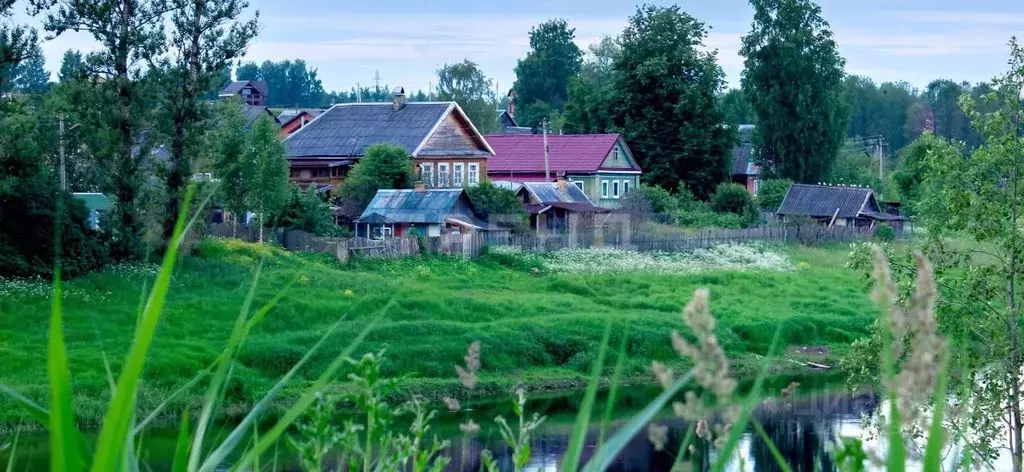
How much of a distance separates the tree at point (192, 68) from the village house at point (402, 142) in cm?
1305

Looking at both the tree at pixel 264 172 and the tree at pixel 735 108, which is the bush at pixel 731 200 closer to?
the tree at pixel 735 108

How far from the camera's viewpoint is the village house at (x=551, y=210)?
119ft

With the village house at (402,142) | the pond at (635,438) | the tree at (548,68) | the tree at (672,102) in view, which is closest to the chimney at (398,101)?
the village house at (402,142)

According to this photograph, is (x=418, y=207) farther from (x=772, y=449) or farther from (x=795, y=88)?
(x=772, y=449)

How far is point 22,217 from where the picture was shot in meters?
20.2

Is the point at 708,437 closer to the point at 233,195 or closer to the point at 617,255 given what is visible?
the point at 233,195

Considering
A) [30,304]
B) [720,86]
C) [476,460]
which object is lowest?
[476,460]

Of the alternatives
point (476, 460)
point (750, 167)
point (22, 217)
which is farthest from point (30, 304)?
point (750, 167)

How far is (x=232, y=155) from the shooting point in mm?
26312

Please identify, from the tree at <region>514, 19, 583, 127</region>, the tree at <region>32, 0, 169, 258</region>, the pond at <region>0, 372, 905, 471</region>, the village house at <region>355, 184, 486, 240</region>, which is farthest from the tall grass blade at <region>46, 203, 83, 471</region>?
the tree at <region>514, 19, 583, 127</region>

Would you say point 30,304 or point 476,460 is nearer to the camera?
point 476,460

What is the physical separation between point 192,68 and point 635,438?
11143 mm

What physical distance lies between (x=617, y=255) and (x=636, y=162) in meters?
16.1

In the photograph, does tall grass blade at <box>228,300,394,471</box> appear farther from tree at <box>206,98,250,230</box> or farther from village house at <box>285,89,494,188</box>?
village house at <box>285,89,494,188</box>
